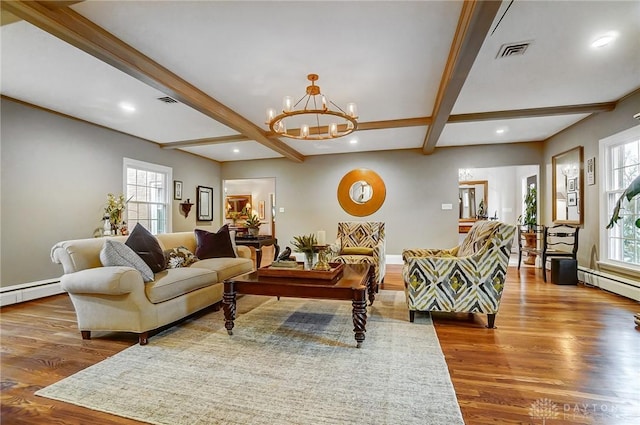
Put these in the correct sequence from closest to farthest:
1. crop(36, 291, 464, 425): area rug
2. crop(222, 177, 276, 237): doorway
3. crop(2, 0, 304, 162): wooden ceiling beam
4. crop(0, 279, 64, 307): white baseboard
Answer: crop(36, 291, 464, 425): area rug
crop(2, 0, 304, 162): wooden ceiling beam
crop(0, 279, 64, 307): white baseboard
crop(222, 177, 276, 237): doorway

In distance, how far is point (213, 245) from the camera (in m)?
3.93

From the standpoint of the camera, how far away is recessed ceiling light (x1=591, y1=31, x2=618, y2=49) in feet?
8.06

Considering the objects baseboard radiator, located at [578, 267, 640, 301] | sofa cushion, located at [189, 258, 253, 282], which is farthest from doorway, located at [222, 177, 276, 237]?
baseboard radiator, located at [578, 267, 640, 301]

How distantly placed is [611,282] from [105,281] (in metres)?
5.80

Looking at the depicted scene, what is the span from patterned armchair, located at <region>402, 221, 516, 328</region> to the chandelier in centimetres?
164

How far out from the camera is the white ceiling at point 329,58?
217 centimetres

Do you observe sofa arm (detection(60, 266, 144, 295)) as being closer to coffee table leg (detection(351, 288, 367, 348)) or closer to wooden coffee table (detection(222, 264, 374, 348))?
wooden coffee table (detection(222, 264, 374, 348))

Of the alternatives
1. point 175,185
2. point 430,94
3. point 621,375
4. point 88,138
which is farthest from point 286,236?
point 621,375

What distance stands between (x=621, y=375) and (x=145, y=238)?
3852mm

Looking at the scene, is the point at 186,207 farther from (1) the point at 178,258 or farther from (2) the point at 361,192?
(2) the point at 361,192

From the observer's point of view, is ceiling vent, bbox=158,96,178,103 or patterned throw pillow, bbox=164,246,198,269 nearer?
patterned throw pillow, bbox=164,246,198,269

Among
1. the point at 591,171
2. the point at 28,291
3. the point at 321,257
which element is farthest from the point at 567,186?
the point at 28,291

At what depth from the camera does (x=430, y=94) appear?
3600 mm

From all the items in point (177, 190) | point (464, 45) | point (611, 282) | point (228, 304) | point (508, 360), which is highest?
point (464, 45)
